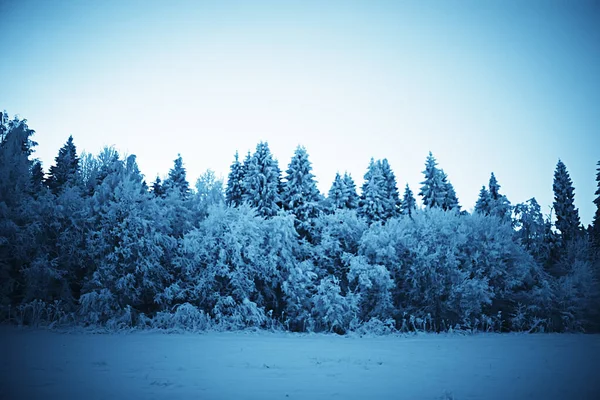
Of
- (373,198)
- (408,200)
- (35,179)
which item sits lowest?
(35,179)

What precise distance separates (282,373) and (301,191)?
22643 mm

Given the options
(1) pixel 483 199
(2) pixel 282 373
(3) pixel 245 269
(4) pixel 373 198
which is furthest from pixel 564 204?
(2) pixel 282 373

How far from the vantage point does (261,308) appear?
63.6 feet

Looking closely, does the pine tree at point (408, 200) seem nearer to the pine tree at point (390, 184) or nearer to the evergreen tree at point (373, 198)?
the pine tree at point (390, 184)

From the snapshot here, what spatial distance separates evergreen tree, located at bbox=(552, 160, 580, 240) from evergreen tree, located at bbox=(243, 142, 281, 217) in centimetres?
3504

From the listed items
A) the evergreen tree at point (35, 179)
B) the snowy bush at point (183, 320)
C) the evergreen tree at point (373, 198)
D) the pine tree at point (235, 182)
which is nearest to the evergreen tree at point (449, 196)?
the evergreen tree at point (373, 198)

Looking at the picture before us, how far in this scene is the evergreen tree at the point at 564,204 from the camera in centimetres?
4381

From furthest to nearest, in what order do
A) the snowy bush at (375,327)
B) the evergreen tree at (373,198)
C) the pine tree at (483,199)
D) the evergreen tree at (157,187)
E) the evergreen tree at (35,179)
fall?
the pine tree at (483,199), the evergreen tree at (157,187), the evergreen tree at (373,198), the evergreen tree at (35,179), the snowy bush at (375,327)

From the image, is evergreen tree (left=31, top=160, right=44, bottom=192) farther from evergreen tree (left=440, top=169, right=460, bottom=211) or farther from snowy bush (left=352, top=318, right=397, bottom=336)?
evergreen tree (left=440, top=169, right=460, bottom=211)

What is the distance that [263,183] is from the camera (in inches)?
1160

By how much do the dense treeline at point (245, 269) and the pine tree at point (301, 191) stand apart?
13.9 feet

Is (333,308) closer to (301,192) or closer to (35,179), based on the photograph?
(301,192)

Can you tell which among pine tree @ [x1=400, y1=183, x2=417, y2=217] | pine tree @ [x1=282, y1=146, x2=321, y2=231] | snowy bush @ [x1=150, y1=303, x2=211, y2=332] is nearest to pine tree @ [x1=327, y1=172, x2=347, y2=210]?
pine tree @ [x1=282, y1=146, x2=321, y2=231]

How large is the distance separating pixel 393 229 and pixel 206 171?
1222 inches
